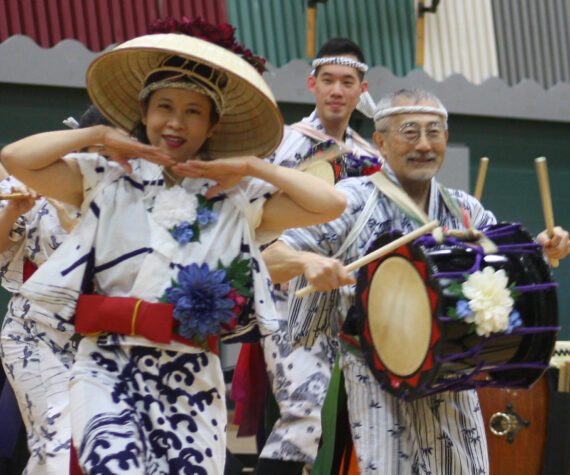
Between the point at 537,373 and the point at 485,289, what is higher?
the point at 485,289

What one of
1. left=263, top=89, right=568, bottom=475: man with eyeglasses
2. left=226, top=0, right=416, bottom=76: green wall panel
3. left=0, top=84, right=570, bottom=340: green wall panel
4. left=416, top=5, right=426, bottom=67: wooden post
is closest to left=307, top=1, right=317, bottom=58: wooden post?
left=226, top=0, right=416, bottom=76: green wall panel

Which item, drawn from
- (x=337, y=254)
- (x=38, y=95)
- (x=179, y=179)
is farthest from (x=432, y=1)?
(x=179, y=179)

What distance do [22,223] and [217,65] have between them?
71.9 inches

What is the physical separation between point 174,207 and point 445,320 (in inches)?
39.4

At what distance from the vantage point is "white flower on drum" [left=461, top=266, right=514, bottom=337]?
3.27m

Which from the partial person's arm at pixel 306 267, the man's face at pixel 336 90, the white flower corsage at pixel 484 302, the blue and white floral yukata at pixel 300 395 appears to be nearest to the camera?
the partial person's arm at pixel 306 267

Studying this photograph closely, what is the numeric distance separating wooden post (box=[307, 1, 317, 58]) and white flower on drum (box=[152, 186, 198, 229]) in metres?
5.68

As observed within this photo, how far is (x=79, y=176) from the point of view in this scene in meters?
2.86

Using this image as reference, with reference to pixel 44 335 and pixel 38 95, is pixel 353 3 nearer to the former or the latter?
pixel 38 95

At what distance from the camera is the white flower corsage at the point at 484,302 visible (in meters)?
3.27

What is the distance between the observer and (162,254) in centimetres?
277

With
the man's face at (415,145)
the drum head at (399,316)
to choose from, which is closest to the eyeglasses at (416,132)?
the man's face at (415,145)

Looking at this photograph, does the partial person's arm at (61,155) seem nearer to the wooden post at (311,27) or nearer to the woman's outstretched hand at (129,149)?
the woman's outstretched hand at (129,149)

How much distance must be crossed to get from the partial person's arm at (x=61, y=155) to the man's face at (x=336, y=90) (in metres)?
2.40
